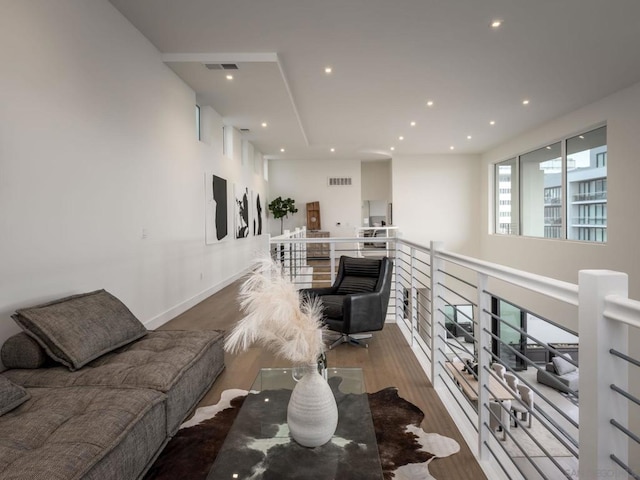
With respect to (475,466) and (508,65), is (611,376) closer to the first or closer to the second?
(475,466)

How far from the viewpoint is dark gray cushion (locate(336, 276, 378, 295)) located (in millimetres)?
4070

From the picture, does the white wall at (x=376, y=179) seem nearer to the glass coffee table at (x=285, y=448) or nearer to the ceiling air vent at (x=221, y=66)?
the ceiling air vent at (x=221, y=66)

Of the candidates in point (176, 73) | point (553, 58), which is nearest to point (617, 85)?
point (553, 58)

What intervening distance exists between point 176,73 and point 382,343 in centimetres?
412

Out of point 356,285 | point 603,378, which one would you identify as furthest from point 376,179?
point 603,378

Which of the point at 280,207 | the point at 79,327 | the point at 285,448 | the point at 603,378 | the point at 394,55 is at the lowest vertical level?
the point at 285,448

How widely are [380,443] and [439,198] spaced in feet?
34.6

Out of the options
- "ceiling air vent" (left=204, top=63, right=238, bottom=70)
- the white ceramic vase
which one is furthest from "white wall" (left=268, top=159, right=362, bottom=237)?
the white ceramic vase

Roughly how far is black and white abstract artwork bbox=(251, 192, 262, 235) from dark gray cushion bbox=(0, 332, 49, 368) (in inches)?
299

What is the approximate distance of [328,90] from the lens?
240 inches

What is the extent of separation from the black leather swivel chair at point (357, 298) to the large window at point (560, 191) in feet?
15.8

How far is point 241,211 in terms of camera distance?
335 inches

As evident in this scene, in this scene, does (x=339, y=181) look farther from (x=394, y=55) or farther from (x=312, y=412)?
(x=312, y=412)

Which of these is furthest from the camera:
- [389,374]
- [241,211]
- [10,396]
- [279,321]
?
[241,211]
